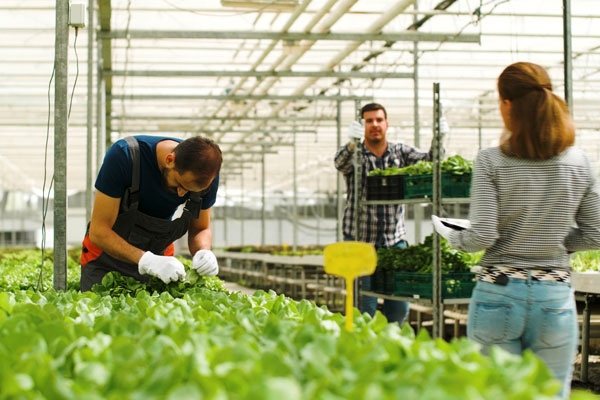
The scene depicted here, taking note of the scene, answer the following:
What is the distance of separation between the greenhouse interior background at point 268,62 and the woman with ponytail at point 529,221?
186 centimetres

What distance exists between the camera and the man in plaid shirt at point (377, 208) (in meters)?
5.23

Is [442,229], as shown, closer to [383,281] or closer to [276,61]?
[383,281]

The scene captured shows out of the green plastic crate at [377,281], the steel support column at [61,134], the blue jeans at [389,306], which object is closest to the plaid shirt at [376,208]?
the blue jeans at [389,306]

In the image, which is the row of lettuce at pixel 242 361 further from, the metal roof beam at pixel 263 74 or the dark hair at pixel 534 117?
the metal roof beam at pixel 263 74

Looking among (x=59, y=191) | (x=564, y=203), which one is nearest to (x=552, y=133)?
(x=564, y=203)

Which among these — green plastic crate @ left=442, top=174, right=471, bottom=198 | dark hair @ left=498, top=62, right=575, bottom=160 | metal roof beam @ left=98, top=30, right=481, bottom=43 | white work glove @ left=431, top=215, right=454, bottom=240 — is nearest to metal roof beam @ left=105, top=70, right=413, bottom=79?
metal roof beam @ left=98, top=30, right=481, bottom=43

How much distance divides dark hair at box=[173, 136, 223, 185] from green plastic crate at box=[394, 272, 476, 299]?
230 centimetres

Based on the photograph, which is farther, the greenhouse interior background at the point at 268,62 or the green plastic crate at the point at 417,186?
the greenhouse interior background at the point at 268,62

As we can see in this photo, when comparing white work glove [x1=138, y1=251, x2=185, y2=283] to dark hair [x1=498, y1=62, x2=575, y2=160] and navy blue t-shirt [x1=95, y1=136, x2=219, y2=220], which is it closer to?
navy blue t-shirt [x1=95, y1=136, x2=219, y2=220]

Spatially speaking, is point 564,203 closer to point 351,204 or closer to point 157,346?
point 157,346

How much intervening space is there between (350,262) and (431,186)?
10.8 feet

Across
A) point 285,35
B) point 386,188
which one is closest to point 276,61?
point 285,35

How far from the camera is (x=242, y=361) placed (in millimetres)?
1349

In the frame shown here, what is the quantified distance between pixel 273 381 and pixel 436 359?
18.7 inches
